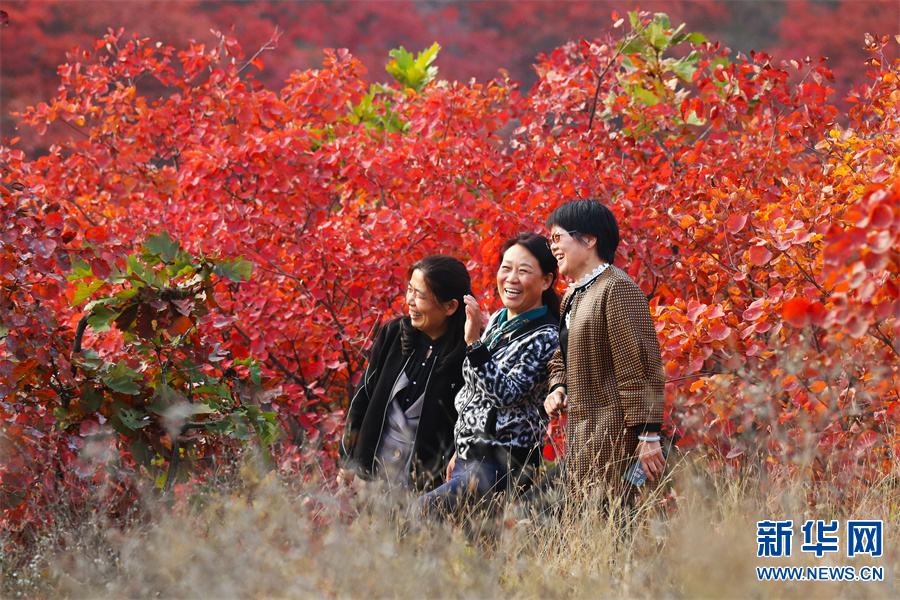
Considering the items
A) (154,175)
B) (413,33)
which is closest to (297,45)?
(413,33)

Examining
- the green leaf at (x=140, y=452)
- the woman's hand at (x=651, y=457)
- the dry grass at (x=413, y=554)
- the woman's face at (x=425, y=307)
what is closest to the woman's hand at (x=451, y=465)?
the dry grass at (x=413, y=554)

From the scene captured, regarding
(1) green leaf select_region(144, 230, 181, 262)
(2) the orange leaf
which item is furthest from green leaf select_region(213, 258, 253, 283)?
(2) the orange leaf

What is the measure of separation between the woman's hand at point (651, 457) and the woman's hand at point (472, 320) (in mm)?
755

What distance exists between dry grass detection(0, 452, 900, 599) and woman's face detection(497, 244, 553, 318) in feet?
2.57

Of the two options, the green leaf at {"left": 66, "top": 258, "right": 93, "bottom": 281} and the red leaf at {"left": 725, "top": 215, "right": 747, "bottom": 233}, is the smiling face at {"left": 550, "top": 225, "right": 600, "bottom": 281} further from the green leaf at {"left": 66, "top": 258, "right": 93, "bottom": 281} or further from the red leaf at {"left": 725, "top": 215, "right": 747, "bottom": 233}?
the green leaf at {"left": 66, "top": 258, "right": 93, "bottom": 281}

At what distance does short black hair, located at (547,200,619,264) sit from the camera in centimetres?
297

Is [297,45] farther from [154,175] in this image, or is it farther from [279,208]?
[279,208]

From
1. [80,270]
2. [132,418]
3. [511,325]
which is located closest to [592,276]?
[511,325]

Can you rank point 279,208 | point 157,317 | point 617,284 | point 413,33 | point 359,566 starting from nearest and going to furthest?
point 359,566, point 617,284, point 157,317, point 279,208, point 413,33

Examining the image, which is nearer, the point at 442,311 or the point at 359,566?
the point at 359,566

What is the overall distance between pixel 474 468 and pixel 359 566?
78 cm

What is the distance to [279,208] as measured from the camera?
4.63m

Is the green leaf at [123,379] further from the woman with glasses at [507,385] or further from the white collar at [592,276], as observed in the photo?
the white collar at [592,276]

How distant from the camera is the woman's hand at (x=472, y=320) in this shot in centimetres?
316
